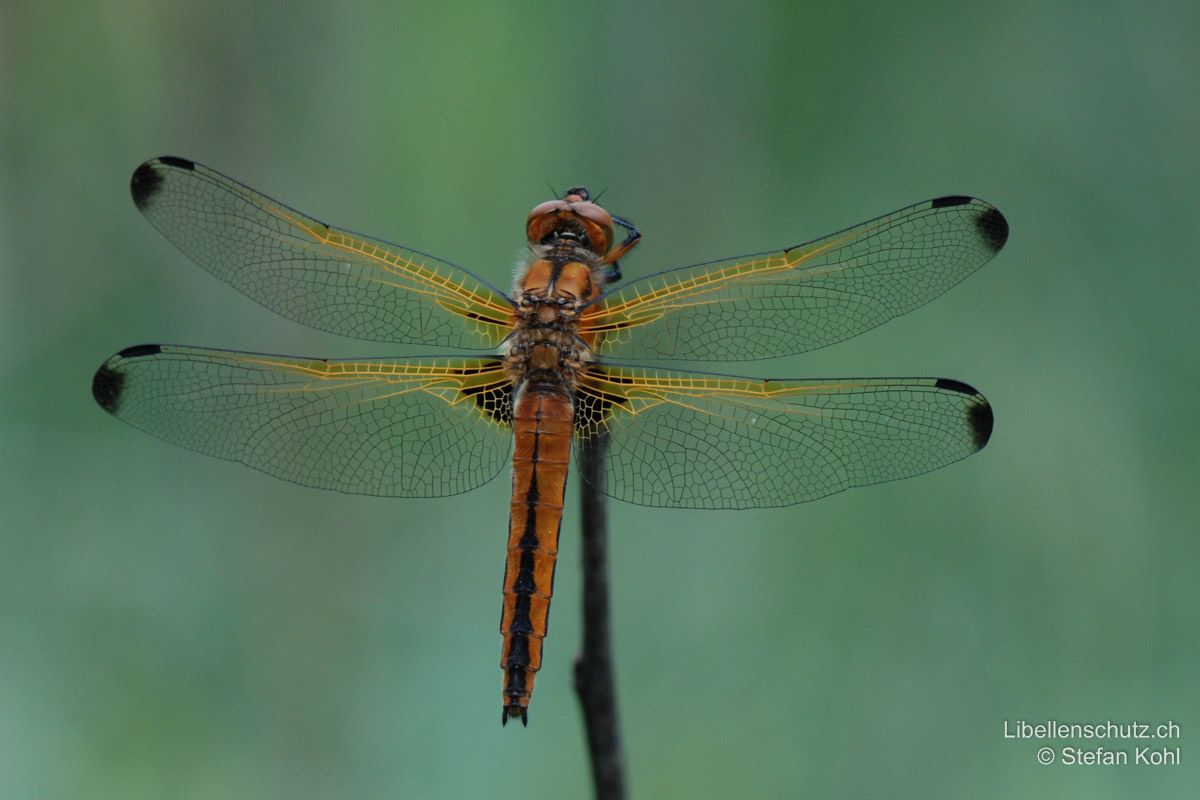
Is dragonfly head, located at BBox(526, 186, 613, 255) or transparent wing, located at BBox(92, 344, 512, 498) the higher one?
dragonfly head, located at BBox(526, 186, 613, 255)

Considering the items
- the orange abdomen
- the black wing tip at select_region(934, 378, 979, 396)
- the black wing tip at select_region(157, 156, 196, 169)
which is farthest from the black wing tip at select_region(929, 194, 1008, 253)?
the black wing tip at select_region(157, 156, 196, 169)

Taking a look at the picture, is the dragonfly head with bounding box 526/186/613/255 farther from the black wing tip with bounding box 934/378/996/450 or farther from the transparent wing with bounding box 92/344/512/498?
the black wing tip with bounding box 934/378/996/450

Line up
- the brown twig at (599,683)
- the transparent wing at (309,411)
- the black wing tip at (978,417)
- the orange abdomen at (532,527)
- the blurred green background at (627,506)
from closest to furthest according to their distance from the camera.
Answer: the brown twig at (599,683) → the orange abdomen at (532,527) → the black wing tip at (978,417) → the transparent wing at (309,411) → the blurred green background at (627,506)

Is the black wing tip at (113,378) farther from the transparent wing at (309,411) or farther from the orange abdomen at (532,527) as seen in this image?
the orange abdomen at (532,527)

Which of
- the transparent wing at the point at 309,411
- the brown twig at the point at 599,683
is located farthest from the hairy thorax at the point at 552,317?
the brown twig at the point at 599,683

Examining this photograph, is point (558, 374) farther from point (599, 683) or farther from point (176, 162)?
point (176, 162)

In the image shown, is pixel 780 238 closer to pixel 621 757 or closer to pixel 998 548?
pixel 998 548

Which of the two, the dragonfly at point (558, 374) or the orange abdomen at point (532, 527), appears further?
the dragonfly at point (558, 374)

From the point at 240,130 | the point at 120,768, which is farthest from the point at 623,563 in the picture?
the point at 240,130
